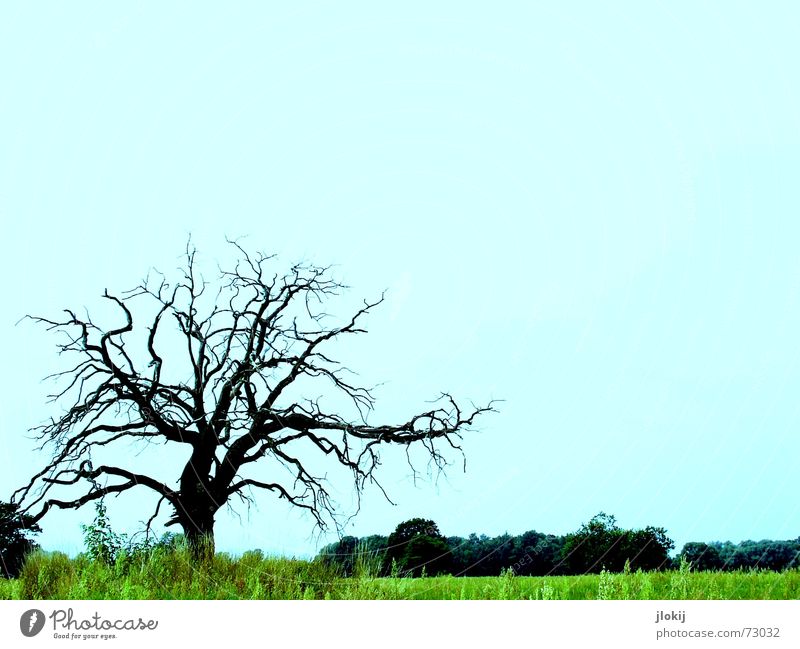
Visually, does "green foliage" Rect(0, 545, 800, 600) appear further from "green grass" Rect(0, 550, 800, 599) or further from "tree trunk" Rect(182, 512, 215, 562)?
"tree trunk" Rect(182, 512, 215, 562)

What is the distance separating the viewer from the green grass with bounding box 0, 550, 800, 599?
23.2 ft

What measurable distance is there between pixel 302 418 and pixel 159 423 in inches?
64.9

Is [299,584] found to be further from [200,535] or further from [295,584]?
[200,535]

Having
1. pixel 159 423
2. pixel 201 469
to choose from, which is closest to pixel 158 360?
pixel 159 423

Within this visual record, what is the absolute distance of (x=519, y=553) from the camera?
24.8 ft

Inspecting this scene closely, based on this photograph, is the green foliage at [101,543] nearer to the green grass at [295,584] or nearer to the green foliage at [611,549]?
the green grass at [295,584]

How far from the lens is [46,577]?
286 inches

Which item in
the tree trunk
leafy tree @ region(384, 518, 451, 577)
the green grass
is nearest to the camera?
the green grass

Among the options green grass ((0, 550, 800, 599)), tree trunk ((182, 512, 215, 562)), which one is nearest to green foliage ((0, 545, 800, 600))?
green grass ((0, 550, 800, 599))

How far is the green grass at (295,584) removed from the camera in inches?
278

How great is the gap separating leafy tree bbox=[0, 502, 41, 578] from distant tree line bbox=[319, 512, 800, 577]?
294 centimetres

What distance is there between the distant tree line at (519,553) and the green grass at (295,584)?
143 millimetres

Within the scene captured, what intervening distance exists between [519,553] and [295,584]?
2.10m
